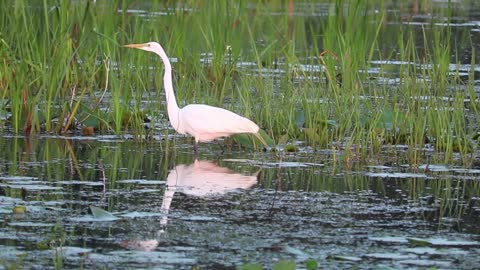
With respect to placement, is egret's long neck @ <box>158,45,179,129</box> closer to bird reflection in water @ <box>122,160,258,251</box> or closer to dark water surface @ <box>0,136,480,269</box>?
dark water surface @ <box>0,136,480,269</box>

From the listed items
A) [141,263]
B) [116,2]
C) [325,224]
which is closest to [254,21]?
[116,2]

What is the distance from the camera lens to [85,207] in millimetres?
5766

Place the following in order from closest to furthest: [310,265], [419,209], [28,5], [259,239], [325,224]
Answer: [310,265] < [259,239] < [325,224] < [419,209] < [28,5]

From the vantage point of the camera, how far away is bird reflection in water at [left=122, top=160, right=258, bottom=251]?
6.30 metres

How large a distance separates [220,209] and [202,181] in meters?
0.83

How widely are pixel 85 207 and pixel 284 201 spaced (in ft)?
3.65

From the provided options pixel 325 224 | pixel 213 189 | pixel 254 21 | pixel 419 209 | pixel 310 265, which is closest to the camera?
pixel 310 265

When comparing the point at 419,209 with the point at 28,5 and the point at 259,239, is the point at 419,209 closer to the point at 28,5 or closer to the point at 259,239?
the point at 259,239

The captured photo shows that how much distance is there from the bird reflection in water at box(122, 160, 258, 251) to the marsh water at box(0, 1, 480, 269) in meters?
0.01

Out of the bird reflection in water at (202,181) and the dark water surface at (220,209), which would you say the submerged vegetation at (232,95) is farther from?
the bird reflection in water at (202,181)

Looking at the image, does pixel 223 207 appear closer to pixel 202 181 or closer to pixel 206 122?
pixel 202 181

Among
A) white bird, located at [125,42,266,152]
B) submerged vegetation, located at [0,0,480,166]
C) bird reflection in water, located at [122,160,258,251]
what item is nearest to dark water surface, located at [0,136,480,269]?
bird reflection in water, located at [122,160,258,251]

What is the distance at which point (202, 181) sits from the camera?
6.66m

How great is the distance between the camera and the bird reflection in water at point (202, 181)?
20.7 feet
